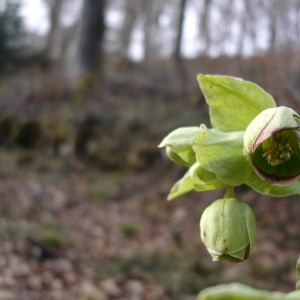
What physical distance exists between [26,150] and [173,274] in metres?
4.13

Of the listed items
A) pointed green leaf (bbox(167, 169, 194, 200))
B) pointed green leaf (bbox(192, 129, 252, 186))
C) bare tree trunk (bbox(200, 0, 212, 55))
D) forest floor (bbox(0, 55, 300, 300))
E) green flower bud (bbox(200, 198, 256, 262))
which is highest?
bare tree trunk (bbox(200, 0, 212, 55))

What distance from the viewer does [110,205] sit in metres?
6.00

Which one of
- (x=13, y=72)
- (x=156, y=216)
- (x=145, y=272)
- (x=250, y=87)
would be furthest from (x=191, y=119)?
(x=250, y=87)

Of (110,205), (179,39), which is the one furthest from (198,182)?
(179,39)

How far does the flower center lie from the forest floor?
3.33m

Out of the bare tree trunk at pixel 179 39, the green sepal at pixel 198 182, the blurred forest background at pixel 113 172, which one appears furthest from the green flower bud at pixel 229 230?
the bare tree trunk at pixel 179 39

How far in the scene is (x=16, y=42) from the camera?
10.7m

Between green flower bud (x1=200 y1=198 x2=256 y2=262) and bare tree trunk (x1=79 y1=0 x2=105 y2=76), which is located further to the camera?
bare tree trunk (x1=79 y1=0 x2=105 y2=76)

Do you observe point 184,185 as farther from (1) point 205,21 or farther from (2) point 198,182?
(1) point 205,21

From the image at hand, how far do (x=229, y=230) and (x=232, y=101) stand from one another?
191mm

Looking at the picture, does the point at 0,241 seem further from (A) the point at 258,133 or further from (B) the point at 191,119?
(A) the point at 258,133

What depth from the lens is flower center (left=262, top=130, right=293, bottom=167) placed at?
0.63m

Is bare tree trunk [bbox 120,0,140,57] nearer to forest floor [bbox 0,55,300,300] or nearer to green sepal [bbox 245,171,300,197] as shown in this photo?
forest floor [bbox 0,55,300,300]

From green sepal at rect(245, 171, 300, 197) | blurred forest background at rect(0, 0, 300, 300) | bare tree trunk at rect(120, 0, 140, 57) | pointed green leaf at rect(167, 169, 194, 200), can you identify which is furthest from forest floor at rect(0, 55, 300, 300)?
bare tree trunk at rect(120, 0, 140, 57)
